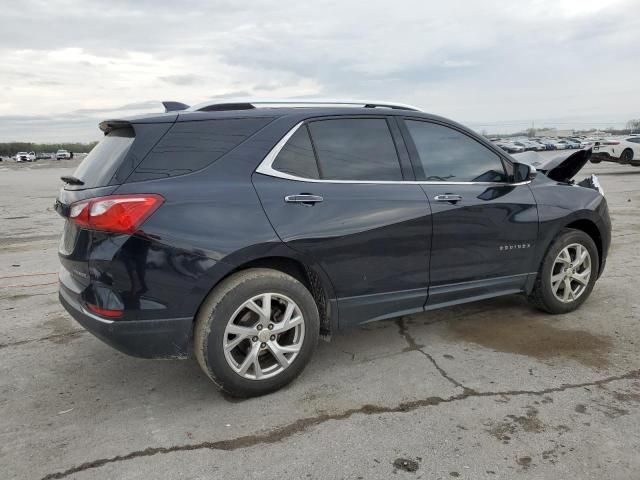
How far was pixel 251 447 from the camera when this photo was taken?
278 centimetres

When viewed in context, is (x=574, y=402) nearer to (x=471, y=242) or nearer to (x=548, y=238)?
(x=471, y=242)

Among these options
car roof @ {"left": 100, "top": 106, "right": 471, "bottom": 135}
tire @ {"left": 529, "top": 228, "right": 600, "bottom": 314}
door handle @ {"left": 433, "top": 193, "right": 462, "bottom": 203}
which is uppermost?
car roof @ {"left": 100, "top": 106, "right": 471, "bottom": 135}

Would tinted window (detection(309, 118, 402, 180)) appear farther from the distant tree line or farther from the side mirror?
the distant tree line

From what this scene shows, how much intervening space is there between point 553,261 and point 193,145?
3085mm

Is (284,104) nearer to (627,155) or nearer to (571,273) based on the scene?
(571,273)

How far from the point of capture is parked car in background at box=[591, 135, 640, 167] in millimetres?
20781

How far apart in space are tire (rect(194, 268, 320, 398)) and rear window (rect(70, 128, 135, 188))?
36.7 inches

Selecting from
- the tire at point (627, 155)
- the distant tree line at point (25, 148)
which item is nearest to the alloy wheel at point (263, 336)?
the tire at point (627, 155)

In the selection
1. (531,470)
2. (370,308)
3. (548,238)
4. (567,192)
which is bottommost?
(531,470)

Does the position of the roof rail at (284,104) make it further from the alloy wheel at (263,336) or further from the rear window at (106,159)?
the alloy wheel at (263,336)

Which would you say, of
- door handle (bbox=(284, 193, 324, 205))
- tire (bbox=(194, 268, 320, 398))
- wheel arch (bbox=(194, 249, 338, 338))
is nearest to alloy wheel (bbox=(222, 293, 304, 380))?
tire (bbox=(194, 268, 320, 398))

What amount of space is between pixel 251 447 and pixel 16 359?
2248mm

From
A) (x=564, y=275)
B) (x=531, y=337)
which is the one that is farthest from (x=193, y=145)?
(x=564, y=275)

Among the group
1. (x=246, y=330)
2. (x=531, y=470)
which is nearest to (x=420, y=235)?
(x=246, y=330)
